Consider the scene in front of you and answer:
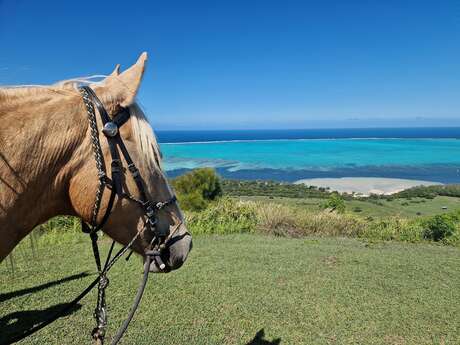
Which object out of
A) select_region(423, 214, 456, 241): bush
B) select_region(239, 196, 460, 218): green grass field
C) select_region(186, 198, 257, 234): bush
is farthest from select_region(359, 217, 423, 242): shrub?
select_region(239, 196, 460, 218): green grass field

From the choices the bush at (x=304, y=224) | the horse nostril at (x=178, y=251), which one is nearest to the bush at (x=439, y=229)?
the bush at (x=304, y=224)

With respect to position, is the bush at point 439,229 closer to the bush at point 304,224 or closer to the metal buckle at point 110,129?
the bush at point 304,224

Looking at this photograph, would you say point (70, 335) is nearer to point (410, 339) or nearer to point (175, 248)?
point (175, 248)

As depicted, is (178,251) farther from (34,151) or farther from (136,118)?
(34,151)

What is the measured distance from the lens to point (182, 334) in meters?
4.20

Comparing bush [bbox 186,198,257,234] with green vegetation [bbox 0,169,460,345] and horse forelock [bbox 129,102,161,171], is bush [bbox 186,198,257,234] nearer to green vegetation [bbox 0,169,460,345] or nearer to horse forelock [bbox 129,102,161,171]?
green vegetation [bbox 0,169,460,345]

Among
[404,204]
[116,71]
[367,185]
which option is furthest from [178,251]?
[367,185]

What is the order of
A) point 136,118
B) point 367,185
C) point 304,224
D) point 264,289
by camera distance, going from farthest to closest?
point 367,185 < point 304,224 < point 264,289 < point 136,118

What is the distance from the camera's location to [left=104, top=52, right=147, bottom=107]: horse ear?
144cm

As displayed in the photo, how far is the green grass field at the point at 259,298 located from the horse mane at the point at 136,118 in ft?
9.07

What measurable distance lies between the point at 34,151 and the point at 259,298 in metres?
4.65

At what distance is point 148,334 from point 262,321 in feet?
4.95

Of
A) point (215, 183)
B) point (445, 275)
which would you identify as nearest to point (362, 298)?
point (445, 275)

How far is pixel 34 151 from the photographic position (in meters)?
1.37
